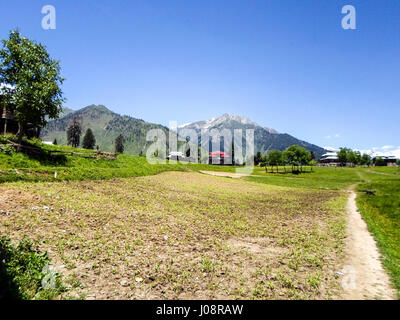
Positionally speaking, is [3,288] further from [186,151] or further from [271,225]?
[186,151]

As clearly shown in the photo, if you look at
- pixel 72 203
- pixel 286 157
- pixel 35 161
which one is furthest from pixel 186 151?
pixel 72 203

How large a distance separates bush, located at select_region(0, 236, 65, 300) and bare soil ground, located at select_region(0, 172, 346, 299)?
45cm

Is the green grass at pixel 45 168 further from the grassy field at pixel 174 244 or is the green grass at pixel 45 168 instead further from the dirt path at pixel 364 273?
the dirt path at pixel 364 273

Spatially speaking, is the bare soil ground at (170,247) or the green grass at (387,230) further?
the green grass at (387,230)

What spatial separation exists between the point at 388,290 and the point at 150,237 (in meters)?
10.4

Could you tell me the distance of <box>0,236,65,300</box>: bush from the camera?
6133 millimetres

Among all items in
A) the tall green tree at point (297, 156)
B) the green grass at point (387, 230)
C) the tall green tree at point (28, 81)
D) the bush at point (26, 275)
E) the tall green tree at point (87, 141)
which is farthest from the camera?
the tall green tree at point (87, 141)

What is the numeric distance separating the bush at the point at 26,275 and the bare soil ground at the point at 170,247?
0.45 meters

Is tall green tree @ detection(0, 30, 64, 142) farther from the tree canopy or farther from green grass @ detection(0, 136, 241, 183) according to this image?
the tree canopy

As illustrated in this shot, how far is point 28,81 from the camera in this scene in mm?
31828

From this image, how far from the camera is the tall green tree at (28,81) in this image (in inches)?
1210

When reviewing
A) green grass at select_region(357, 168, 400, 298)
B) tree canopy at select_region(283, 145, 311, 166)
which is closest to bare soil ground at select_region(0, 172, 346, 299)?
green grass at select_region(357, 168, 400, 298)

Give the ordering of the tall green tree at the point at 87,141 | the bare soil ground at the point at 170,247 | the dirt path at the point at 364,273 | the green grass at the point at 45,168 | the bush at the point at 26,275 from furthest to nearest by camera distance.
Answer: the tall green tree at the point at 87,141
the green grass at the point at 45,168
the dirt path at the point at 364,273
the bare soil ground at the point at 170,247
the bush at the point at 26,275

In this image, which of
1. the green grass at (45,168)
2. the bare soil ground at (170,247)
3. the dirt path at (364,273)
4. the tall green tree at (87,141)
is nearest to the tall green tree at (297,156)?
the green grass at (45,168)
